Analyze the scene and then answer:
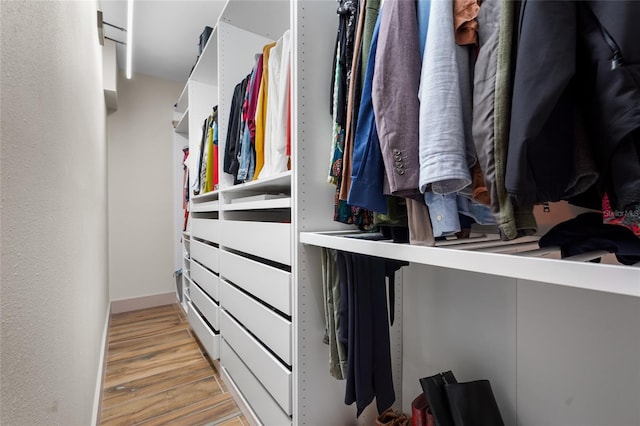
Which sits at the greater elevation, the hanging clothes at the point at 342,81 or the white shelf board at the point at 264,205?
the hanging clothes at the point at 342,81

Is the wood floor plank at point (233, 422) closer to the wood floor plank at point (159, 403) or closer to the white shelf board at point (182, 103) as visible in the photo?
the wood floor plank at point (159, 403)

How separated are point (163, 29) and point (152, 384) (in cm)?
270

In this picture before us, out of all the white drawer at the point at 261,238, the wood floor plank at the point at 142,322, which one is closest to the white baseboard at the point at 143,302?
the wood floor plank at the point at 142,322

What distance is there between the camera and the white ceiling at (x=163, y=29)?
226 cm

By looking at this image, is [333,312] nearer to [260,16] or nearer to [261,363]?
[261,363]

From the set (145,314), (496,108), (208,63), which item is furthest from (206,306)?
(496,108)

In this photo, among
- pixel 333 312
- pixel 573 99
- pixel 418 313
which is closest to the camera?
pixel 573 99

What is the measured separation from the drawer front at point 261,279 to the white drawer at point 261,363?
223 millimetres

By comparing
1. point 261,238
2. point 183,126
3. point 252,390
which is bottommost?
point 252,390

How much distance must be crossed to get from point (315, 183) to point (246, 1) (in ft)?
3.96

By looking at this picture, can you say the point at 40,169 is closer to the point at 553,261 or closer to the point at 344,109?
the point at 344,109

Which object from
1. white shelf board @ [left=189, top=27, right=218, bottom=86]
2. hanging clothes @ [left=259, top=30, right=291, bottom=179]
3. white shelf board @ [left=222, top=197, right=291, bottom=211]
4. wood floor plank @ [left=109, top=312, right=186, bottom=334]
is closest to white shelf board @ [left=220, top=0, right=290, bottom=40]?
white shelf board @ [left=189, top=27, right=218, bottom=86]

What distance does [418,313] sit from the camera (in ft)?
4.21

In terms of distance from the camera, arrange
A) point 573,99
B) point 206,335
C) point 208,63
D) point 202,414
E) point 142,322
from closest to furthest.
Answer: point 573,99 → point 202,414 → point 206,335 → point 208,63 → point 142,322
